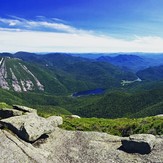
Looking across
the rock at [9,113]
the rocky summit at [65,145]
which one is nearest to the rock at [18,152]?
the rocky summit at [65,145]

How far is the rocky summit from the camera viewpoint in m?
54.4

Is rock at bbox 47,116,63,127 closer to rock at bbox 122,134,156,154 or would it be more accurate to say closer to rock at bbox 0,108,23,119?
rock at bbox 0,108,23,119

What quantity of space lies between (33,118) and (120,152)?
73.7 ft

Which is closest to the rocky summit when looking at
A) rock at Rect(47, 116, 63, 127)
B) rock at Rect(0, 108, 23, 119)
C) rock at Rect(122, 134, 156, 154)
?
rock at Rect(122, 134, 156, 154)

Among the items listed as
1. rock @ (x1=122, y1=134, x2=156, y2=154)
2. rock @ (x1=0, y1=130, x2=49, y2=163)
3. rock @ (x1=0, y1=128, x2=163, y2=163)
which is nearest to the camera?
rock @ (x1=0, y1=130, x2=49, y2=163)

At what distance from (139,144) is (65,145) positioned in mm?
16024

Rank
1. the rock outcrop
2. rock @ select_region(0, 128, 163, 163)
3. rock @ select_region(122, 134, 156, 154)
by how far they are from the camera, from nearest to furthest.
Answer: rock @ select_region(0, 128, 163, 163) < rock @ select_region(122, 134, 156, 154) < the rock outcrop

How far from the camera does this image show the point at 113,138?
211ft

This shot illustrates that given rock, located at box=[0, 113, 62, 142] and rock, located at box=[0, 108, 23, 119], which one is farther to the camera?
rock, located at box=[0, 108, 23, 119]

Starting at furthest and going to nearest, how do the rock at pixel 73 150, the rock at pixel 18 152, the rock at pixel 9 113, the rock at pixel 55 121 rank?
1. the rock at pixel 9 113
2. the rock at pixel 55 121
3. the rock at pixel 73 150
4. the rock at pixel 18 152

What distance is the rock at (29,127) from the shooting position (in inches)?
2432

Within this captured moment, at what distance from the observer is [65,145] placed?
61.9 metres

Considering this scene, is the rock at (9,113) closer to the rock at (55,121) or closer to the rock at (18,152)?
the rock at (55,121)

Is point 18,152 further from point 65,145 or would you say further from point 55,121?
point 55,121
